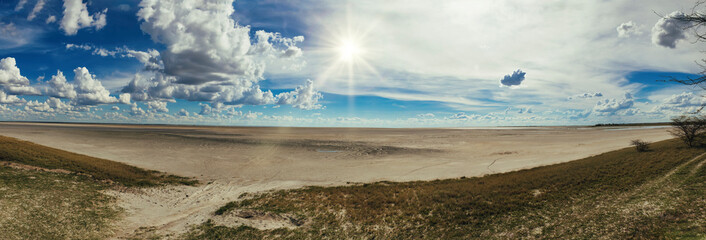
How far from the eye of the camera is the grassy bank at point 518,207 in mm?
12133

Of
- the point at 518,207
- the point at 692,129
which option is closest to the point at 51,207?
the point at 518,207

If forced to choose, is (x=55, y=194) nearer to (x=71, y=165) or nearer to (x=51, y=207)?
(x=51, y=207)

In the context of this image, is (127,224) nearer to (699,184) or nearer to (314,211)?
(314,211)

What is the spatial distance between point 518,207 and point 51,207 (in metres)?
27.1

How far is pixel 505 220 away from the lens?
14289 mm

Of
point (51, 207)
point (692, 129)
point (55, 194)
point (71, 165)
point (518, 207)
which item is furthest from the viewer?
point (692, 129)

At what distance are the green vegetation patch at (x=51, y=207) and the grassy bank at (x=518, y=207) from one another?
602 cm

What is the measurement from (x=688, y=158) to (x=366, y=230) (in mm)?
23182

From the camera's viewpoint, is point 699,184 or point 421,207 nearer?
point 699,184

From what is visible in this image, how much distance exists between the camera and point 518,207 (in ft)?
51.3

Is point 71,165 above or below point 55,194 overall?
above

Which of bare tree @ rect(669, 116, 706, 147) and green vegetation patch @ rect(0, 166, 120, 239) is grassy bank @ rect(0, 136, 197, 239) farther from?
bare tree @ rect(669, 116, 706, 147)

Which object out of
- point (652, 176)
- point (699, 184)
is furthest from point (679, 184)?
point (652, 176)

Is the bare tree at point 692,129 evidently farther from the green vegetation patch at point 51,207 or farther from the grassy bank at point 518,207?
the green vegetation patch at point 51,207
